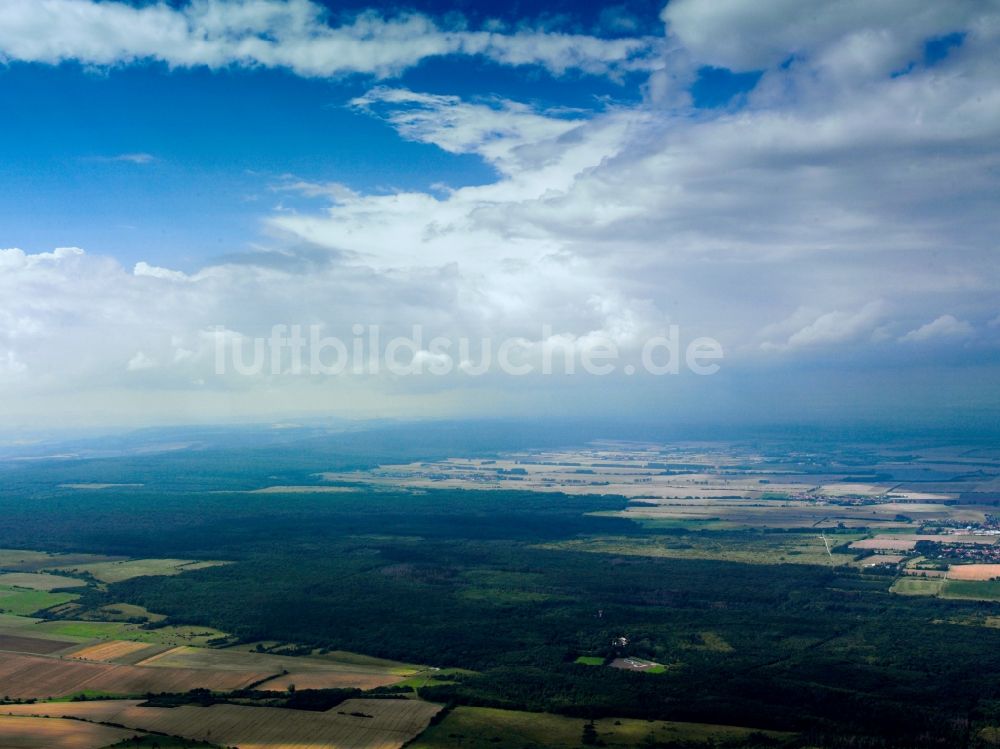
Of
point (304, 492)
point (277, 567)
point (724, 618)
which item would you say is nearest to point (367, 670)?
point (724, 618)

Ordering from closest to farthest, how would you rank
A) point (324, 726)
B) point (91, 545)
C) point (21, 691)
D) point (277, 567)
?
point (324, 726)
point (21, 691)
point (277, 567)
point (91, 545)

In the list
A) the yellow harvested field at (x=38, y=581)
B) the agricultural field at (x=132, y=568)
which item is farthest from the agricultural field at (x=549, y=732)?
the yellow harvested field at (x=38, y=581)

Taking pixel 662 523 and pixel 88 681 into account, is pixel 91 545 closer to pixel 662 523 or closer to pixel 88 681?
pixel 88 681

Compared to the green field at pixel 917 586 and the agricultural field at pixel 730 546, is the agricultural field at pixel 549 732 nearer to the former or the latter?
the green field at pixel 917 586

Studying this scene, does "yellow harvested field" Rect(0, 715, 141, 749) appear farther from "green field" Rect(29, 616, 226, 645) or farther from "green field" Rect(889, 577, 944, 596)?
"green field" Rect(889, 577, 944, 596)

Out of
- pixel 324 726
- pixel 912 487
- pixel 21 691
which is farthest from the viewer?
pixel 912 487

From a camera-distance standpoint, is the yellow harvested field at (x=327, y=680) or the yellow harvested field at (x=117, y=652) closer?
the yellow harvested field at (x=327, y=680)

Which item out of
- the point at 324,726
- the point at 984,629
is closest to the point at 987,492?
the point at 984,629

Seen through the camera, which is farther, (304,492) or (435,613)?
(304,492)
